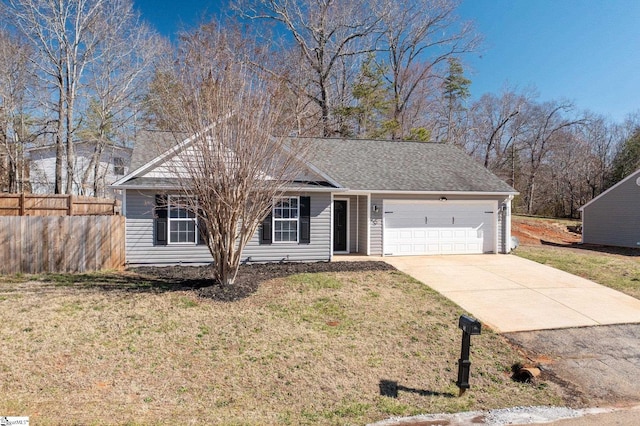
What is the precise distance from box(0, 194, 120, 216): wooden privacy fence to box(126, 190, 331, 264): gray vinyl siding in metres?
3.32

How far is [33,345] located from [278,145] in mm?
5224

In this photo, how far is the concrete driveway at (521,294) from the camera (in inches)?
278

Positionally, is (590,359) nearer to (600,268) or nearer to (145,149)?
(600,268)

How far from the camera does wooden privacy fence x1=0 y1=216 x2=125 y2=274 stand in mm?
9789

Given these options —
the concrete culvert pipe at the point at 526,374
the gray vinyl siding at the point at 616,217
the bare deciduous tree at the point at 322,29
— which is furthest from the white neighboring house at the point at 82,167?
the gray vinyl siding at the point at 616,217

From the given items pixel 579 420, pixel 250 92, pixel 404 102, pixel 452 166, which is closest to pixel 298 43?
pixel 404 102

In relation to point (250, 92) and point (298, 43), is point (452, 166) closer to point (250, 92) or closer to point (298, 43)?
point (250, 92)

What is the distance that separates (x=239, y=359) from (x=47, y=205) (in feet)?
41.8

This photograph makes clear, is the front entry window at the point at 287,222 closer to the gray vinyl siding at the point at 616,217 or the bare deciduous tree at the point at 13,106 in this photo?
the bare deciduous tree at the point at 13,106

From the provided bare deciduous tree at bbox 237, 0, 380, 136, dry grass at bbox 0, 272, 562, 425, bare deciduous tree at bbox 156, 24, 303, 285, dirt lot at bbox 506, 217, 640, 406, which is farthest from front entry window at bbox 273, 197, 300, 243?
bare deciduous tree at bbox 237, 0, 380, 136

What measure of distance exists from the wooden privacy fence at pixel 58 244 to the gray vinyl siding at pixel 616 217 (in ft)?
73.3

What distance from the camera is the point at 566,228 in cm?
2594

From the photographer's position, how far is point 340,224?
1359 cm

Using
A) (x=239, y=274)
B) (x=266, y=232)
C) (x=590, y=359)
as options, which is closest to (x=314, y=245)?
(x=266, y=232)
